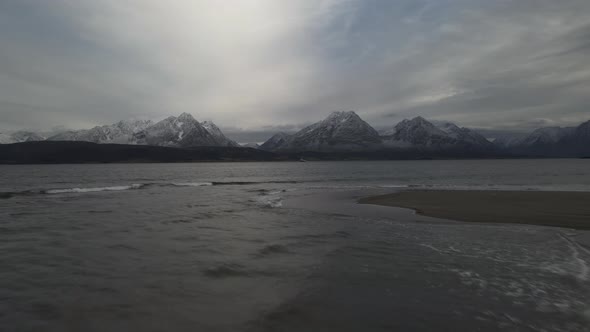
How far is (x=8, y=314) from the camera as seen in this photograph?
862 cm

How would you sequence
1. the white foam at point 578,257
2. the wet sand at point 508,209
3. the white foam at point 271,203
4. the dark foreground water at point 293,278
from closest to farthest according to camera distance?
the dark foreground water at point 293,278, the white foam at point 578,257, the wet sand at point 508,209, the white foam at point 271,203

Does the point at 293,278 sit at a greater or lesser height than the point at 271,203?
greater

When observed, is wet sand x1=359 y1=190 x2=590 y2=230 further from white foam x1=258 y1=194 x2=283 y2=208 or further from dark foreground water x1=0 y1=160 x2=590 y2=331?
white foam x1=258 y1=194 x2=283 y2=208

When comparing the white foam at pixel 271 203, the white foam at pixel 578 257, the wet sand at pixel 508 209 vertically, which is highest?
the white foam at pixel 578 257

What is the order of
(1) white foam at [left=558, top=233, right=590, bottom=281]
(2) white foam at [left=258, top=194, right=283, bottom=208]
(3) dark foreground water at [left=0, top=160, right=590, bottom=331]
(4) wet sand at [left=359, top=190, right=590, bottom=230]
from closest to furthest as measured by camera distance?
(3) dark foreground water at [left=0, top=160, right=590, bottom=331] < (1) white foam at [left=558, top=233, right=590, bottom=281] < (4) wet sand at [left=359, top=190, right=590, bottom=230] < (2) white foam at [left=258, top=194, right=283, bottom=208]

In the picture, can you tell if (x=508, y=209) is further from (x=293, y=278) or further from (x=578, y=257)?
(x=293, y=278)

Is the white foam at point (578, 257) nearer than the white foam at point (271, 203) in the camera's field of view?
Yes

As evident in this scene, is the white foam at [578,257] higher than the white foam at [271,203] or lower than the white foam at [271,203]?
higher

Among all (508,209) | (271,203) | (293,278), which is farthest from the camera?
(271,203)

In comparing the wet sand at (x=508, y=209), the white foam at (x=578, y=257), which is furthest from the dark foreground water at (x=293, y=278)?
the wet sand at (x=508, y=209)

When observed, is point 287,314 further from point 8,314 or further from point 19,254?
point 19,254

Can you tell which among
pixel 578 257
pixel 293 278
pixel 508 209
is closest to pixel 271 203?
pixel 508 209

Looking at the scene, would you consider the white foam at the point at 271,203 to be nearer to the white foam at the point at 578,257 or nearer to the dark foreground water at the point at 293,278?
the dark foreground water at the point at 293,278

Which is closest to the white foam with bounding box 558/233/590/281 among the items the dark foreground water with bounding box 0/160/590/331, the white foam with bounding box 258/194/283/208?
the dark foreground water with bounding box 0/160/590/331
